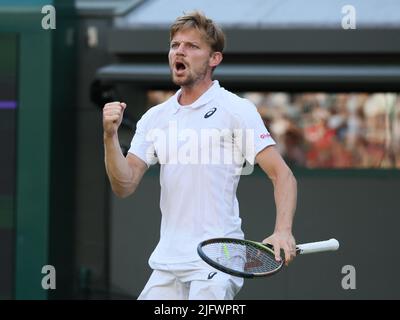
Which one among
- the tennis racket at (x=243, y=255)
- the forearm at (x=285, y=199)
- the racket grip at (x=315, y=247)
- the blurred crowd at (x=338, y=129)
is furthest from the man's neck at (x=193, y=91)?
the blurred crowd at (x=338, y=129)

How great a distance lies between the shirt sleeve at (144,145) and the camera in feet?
16.2

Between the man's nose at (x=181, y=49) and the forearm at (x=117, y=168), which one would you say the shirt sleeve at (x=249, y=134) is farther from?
the forearm at (x=117, y=168)

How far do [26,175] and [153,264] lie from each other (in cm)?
463

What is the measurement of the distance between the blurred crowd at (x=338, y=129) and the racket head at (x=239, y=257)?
4.87m

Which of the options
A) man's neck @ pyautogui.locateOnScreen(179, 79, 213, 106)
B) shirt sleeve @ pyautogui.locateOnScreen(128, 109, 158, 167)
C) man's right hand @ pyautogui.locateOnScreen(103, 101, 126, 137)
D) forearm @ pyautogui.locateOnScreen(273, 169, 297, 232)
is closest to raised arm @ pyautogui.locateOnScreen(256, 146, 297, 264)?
forearm @ pyautogui.locateOnScreen(273, 169, 297, 232)

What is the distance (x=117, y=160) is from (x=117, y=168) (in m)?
0.05

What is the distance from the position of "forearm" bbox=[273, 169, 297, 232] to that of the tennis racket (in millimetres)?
121

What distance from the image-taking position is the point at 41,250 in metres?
9.23

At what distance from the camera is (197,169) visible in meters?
4.71

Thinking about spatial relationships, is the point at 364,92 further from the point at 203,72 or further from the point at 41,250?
the point at 203,72

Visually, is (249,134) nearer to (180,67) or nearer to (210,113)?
(210,113)

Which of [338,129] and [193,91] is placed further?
[338,129]

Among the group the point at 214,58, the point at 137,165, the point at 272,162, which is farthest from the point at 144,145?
the point at 272,162
